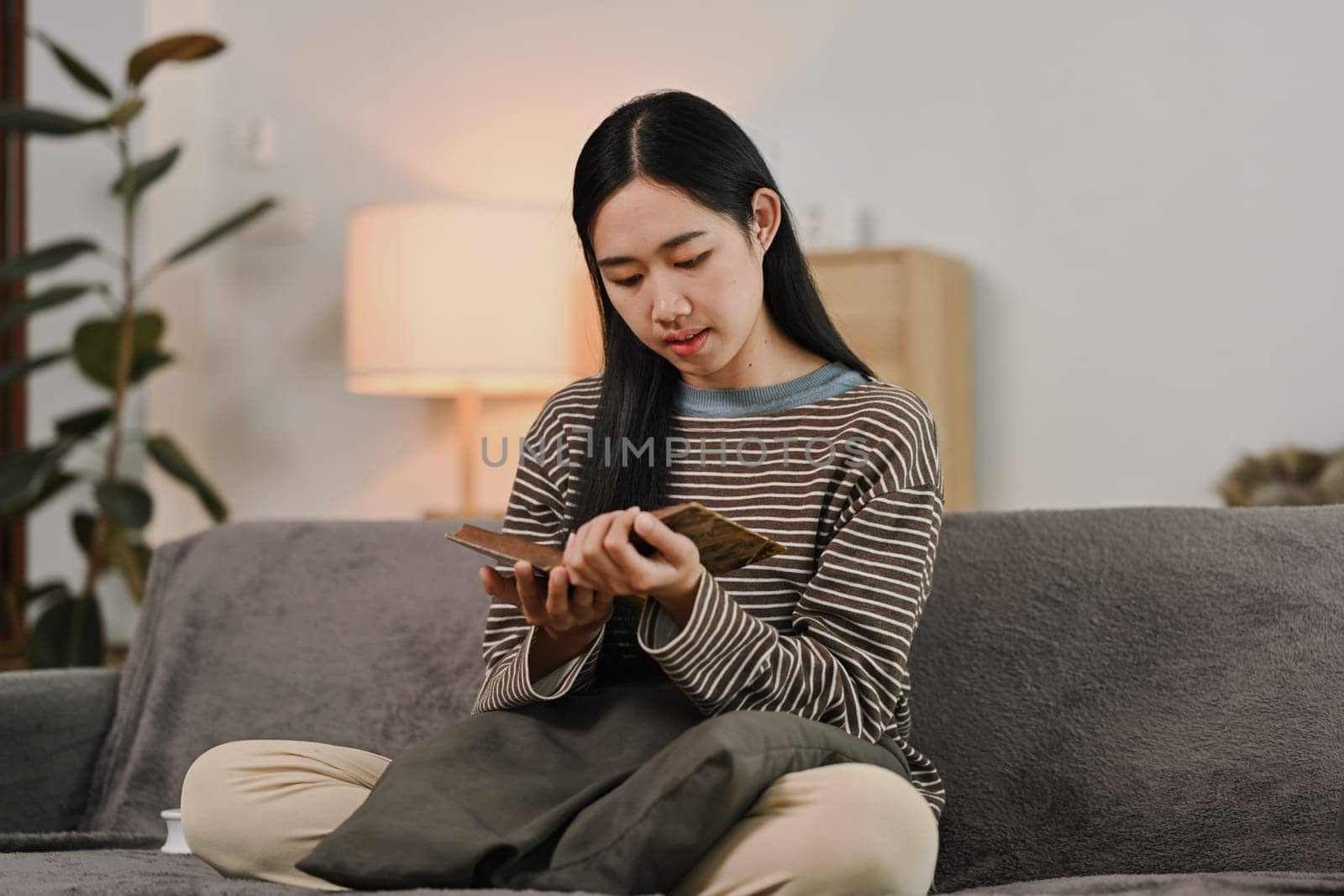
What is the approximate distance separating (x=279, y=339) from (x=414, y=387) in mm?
680

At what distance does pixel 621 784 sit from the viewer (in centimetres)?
118

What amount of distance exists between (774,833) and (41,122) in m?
2.79

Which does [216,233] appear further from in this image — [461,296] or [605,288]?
[605,288]

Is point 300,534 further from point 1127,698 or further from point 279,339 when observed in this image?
point 279,339

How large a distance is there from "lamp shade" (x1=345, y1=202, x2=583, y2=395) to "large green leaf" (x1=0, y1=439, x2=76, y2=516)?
667 millimetres

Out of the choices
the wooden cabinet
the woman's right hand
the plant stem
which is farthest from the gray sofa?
the plant stem

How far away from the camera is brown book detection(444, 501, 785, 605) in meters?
1.14

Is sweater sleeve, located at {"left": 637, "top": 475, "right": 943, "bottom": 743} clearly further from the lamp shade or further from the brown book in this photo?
the lamp shade

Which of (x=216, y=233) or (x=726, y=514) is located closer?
(x=726, y=514)

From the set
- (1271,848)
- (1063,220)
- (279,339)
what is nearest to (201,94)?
(279,339)

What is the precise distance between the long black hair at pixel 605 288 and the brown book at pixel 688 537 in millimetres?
251

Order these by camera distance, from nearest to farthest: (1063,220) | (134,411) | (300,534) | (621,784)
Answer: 1. (621,784)
2. (300,534)
3. (1063,220)
4. (134,411)

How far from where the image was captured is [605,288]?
1526mm

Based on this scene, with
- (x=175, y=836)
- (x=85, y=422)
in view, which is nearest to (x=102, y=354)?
(x=85, y=422)
